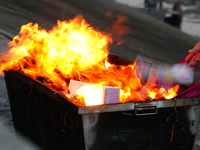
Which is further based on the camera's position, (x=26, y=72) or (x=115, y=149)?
(x=26, y=72)

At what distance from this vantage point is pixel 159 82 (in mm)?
3580

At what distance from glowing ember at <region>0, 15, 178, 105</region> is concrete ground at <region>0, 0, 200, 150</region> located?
2990mm

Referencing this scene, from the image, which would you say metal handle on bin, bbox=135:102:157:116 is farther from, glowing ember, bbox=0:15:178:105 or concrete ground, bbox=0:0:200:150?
concrete ground, bbox=0:0:200:150

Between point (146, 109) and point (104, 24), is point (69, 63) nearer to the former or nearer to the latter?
point (146, 109)

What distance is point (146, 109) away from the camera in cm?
283

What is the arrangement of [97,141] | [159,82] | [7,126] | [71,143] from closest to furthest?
[97,141] → [71,143] → [159,82] → [7,126]

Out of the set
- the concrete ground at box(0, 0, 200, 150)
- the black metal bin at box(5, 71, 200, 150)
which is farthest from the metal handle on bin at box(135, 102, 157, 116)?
the concrete ground at box(0, 0, 200, 150)

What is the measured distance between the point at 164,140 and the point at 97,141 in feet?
2.02

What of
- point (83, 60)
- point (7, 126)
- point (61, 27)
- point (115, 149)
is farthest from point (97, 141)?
point (7, 126)

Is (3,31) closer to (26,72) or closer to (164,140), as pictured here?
(26,72)

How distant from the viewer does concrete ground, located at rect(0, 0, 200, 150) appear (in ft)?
28.8

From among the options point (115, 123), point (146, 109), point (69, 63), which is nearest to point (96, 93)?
point (115, 123)

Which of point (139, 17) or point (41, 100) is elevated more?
point (139, 17)

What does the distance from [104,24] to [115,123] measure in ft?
27.1
